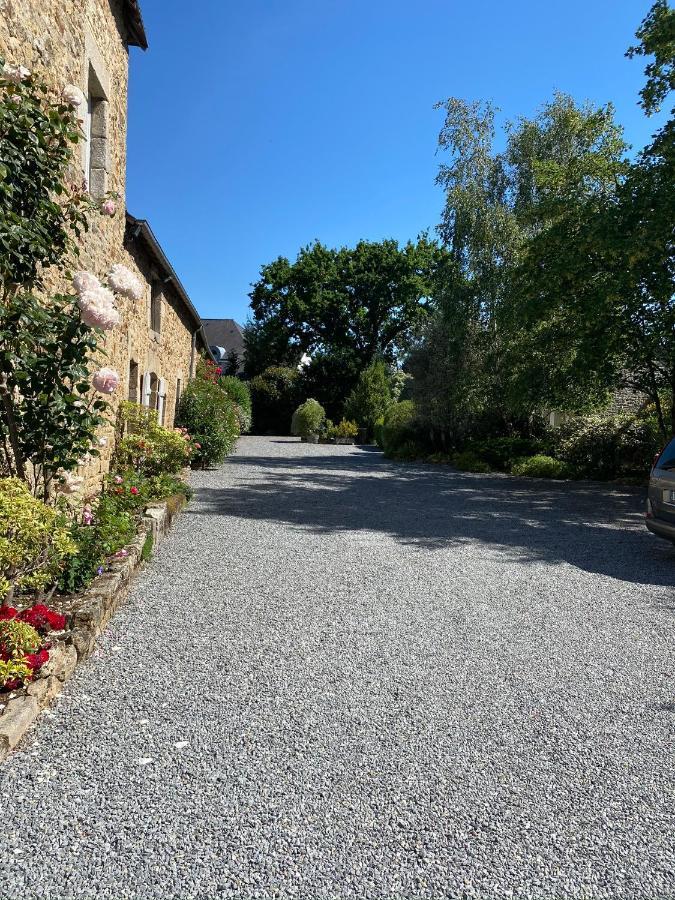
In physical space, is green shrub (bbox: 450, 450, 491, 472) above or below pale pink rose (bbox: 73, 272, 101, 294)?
below

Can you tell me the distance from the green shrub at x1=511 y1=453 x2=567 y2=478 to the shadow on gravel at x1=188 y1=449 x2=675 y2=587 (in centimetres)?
74

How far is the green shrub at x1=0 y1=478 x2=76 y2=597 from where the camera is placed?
3129mm

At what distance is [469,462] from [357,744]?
14.3m

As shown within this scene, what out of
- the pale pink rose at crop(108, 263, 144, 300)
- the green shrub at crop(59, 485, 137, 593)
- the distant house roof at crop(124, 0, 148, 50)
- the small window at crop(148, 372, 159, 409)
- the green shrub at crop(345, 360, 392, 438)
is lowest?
the green shrub at crop(59, 485, 137, 593)

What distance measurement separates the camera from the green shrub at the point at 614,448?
14703 millimetres

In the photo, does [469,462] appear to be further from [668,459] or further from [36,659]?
[36,659]

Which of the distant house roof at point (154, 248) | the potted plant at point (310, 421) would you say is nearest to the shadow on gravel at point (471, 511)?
the distant house roof at point (154, 248)

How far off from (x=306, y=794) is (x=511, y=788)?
816mm

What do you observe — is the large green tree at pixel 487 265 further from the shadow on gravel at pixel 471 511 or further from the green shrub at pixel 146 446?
the green shrub at pixel 146 446

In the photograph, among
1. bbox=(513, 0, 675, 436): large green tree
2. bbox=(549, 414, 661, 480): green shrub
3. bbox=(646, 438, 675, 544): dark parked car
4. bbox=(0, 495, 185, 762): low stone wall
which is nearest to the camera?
bbox=(0, 495, 185, 762): low stone wall

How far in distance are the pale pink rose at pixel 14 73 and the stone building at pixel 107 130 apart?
227mm

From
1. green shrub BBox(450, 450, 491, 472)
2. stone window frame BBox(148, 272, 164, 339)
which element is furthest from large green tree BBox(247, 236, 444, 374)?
stone window frame BBox(148, 272, 164, 339)

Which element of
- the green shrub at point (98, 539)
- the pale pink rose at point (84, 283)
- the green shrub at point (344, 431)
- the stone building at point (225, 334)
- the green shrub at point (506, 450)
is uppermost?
the stone building at point (225, 334)

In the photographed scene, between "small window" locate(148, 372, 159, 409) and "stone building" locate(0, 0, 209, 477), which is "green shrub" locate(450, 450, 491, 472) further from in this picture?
"small window" locate(148, 372, 159, 409)
